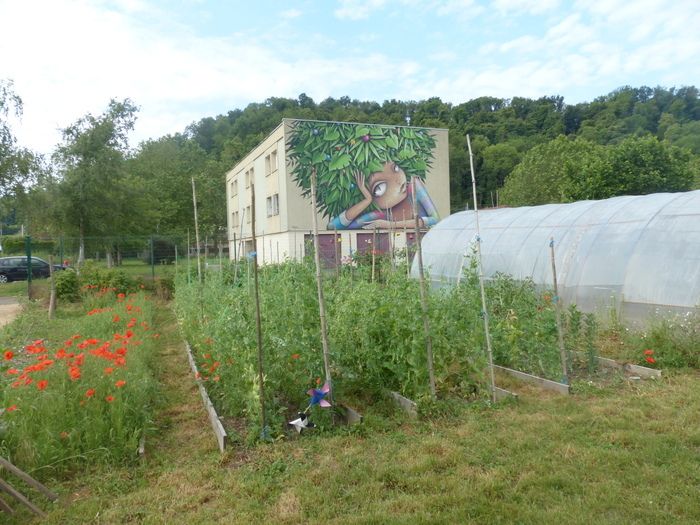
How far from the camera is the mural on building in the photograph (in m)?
26.1

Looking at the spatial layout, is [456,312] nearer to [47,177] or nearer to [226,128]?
[47,177]

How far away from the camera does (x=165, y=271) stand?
15320 mm

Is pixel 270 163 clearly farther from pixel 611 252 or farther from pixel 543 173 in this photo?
pixel 611 252

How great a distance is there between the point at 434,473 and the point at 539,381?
252 cm

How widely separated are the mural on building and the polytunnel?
1579cm

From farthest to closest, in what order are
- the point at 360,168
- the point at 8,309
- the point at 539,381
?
1. the point at 360,168
2. the point at 8,309
3. the point at 539,381

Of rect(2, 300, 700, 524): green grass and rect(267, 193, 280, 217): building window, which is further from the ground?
rect(267, 193, 280, 217): building window

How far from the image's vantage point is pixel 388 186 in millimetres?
27484

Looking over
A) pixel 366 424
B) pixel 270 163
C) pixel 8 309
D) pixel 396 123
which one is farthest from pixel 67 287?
pixel 396 123

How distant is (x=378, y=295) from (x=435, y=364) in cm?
95

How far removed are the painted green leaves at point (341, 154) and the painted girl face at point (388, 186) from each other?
0.30m

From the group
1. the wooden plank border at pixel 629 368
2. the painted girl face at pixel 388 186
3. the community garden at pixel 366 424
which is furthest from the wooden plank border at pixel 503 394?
the painted girl face at pixel 388 186

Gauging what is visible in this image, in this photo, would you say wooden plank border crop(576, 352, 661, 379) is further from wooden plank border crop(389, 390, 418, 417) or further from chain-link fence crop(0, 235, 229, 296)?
chain-link fence crop(0, 235, 229, 296)

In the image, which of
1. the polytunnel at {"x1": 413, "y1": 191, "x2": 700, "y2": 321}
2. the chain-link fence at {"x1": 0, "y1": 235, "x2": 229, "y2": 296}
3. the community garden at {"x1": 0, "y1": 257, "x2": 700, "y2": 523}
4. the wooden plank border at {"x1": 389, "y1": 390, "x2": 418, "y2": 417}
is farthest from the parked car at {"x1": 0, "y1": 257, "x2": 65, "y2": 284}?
the wooden plank border at {"x1": 389, "y1": 390, "x2": 418, "y2": 417}
